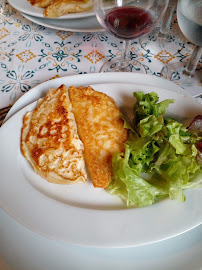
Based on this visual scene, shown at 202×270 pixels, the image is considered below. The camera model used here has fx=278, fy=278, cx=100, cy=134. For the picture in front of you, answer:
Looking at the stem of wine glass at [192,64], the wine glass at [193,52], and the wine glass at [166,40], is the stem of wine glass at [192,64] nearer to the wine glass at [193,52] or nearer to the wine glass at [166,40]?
the wine glass at [193,52]

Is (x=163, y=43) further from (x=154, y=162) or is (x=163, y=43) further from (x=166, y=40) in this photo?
(x=154, y=162)

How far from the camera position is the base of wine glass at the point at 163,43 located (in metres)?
1.86

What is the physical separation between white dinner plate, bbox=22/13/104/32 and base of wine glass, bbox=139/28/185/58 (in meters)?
0.34

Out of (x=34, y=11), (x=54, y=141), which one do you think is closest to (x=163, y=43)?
(x=34, y=11)

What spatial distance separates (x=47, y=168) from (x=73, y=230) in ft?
0.96

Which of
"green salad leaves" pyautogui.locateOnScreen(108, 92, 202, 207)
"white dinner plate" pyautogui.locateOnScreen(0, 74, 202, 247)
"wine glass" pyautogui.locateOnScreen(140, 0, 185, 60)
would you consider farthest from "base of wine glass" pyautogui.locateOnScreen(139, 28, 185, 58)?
"white dinner plate" pyautogui.locateOnScreen(0, 74, 202, 247)

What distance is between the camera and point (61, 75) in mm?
1706

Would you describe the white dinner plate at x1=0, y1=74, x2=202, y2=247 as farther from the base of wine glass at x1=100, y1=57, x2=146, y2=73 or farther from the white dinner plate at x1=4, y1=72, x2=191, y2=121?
the base of wine glass at x1=100, y1=57, x2=146, y2=73

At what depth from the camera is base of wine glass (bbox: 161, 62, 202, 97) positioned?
169cm

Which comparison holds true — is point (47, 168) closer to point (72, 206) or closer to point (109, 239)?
point (72, 206)

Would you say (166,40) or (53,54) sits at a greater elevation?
(166,40)

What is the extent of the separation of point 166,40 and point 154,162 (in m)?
1.06

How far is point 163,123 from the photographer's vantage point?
1264 millimetres

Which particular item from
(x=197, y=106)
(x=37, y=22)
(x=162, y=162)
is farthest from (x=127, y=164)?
(x=37, y=22)
